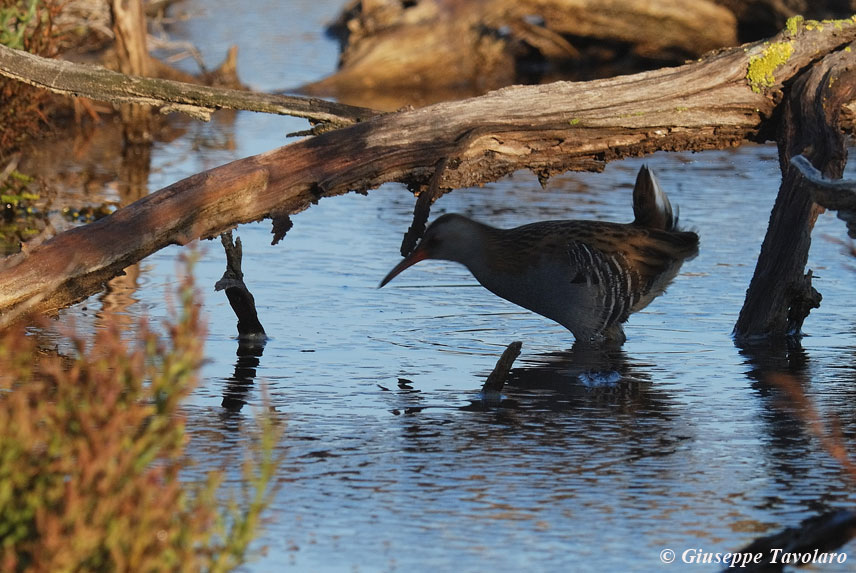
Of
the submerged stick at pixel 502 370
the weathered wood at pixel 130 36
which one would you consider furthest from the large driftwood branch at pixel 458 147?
the weathered wood at pixel 130 36

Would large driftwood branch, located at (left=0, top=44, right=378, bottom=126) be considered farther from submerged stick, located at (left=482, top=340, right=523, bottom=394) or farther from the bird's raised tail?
submerged stick, located at (left=482, top=340, right=523, bottom=394)

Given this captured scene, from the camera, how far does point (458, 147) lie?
7496 mm

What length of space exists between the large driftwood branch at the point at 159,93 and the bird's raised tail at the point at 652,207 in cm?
163

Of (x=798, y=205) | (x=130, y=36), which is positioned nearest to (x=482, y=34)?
(x=130, y=36)

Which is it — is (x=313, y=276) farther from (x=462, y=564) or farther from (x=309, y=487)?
(x=462, y=564)

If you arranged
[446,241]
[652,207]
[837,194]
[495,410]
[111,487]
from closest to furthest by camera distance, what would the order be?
[111,487] < [837,194] < [495,410] < [446,241] < [652,207]

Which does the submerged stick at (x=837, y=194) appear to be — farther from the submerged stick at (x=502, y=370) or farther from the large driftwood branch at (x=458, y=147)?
the large driftwood branch at (x=458, y=147)

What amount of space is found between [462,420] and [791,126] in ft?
9.53

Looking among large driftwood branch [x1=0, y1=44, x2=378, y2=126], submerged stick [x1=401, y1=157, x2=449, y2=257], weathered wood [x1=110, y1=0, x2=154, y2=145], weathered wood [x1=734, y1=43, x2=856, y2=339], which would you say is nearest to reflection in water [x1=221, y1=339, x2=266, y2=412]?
submerged stick [x1=401, y1=157, x2=449, y2=257]

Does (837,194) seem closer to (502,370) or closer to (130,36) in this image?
(502,370)

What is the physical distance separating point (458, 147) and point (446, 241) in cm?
53

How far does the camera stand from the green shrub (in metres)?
3.56

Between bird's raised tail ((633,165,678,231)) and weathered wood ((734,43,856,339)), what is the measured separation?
583 mm

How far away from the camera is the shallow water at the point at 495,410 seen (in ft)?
16.8
